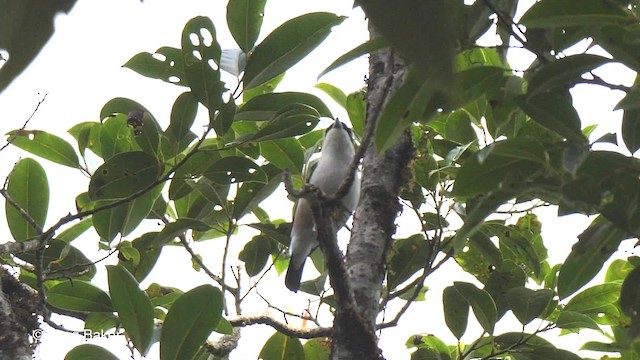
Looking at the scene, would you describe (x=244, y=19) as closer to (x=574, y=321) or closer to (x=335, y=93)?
(x=335, y=93)

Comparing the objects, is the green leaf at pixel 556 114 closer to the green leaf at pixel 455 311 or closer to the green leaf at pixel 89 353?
the green leaf at pixel 455 311

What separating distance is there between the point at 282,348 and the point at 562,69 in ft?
5.73

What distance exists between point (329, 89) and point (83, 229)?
4.11 ft

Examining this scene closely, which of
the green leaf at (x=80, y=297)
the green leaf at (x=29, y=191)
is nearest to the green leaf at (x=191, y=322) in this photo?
the green leaf at (x=80, y=297)

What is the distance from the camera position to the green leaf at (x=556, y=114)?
1452 millimetres

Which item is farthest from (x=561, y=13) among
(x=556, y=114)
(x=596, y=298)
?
(x=596, y=298)

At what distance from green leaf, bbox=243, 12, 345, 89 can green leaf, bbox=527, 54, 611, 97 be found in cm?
109

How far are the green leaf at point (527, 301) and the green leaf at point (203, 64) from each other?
1207mm

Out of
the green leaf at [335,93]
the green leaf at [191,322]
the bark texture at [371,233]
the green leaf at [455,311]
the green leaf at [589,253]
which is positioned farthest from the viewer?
the green leaf at [335,93]

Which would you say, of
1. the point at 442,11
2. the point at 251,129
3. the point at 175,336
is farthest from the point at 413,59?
the point at 251,129

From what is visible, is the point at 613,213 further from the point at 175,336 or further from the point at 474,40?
the point at 175,336

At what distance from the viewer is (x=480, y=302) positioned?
8.32 ft

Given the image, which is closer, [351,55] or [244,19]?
[351,55]

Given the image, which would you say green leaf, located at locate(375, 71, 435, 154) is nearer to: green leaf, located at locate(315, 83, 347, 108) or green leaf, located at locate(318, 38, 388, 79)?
green leaf, located at locate(318, 38, 388, 79)
